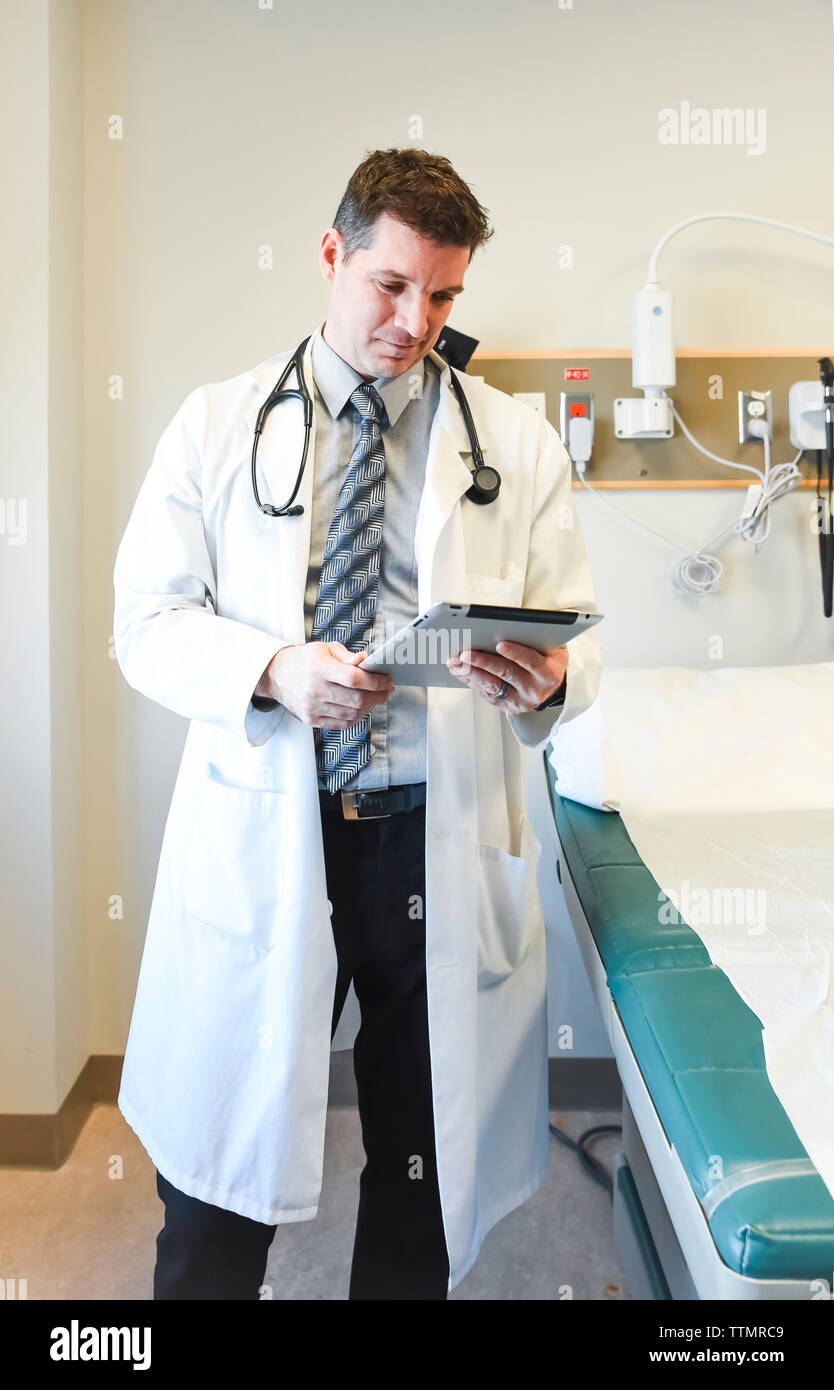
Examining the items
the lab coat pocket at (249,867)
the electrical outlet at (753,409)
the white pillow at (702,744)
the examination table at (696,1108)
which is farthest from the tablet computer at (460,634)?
the electrical outlet at (753,409)

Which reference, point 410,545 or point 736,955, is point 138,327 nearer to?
point 410,545

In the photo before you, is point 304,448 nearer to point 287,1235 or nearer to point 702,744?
point 702,744

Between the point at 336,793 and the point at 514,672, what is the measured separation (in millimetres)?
291

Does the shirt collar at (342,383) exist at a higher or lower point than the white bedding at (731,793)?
higher

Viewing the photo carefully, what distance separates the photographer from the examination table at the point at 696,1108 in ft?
2.23

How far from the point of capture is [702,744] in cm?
167

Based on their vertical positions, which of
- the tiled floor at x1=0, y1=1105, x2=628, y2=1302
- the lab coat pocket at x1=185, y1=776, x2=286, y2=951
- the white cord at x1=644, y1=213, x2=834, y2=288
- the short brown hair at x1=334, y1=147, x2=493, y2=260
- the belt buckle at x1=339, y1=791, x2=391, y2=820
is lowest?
the tiled floor at x1=0, y1=1105, x2=628, y2=1302

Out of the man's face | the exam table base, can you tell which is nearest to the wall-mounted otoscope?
the exam table base

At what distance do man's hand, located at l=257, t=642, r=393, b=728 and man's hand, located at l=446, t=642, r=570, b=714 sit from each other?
89 mm

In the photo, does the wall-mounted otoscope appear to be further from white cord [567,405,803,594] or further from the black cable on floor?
the black cable on floor

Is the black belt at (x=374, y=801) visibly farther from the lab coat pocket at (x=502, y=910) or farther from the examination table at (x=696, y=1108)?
the examination table at (x=696, y=1108)

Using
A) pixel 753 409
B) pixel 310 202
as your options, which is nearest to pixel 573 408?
pixel 753 409

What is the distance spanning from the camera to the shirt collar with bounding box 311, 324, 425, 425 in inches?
47.3

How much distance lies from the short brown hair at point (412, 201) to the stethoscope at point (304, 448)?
0.16 meters
